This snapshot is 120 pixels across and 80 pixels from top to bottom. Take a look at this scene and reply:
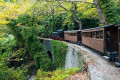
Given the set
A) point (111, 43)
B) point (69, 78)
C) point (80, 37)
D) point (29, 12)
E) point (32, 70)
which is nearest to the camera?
point (69, 78)

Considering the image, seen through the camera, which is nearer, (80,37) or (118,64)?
(118,64)

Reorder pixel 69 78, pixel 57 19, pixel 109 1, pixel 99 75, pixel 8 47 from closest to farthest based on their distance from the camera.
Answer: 1. pixel 99 75
2. pixel 69 78
3. pixel 109 1
4. pixel 8 47
5. pixel 57 19

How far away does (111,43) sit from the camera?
6402 mm

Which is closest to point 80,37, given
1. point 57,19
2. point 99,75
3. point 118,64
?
point 118,64

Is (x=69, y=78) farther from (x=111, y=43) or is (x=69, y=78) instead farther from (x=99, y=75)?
(x=111, y=43)

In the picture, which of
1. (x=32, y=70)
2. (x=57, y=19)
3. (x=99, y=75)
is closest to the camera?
(x=99, y=75)

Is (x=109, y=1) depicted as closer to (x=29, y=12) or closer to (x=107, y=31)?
(x=107, y=31)

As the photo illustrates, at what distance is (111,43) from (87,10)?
10.4 meters

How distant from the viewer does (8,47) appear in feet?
64.2

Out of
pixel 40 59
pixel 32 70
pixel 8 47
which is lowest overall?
pixel 32 70

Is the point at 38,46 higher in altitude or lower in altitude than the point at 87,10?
lower

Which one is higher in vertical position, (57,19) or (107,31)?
(57,19)

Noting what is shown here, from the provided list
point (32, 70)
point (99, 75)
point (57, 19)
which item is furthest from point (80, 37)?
point (57, 19)

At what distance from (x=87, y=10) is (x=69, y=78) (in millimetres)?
13304
